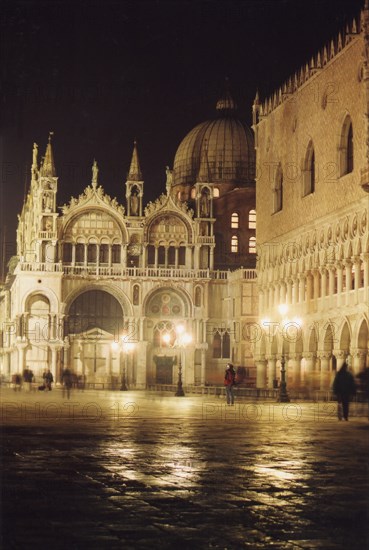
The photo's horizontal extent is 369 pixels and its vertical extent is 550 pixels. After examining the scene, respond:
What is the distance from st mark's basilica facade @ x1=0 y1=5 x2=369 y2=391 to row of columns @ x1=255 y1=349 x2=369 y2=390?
0.26ft

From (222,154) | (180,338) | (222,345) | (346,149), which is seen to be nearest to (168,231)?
(180,338)

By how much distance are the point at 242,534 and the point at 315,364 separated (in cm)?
4142

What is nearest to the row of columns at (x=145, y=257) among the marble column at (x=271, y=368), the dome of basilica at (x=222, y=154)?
the dome of basilica at (x=222, y=154)

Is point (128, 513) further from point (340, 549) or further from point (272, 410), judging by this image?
point (272, 410)

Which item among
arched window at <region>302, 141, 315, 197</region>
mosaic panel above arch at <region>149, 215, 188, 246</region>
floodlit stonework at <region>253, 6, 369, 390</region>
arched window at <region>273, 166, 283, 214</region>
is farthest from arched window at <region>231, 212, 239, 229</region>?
arched window at <region>302, 141, 315, 197</region>

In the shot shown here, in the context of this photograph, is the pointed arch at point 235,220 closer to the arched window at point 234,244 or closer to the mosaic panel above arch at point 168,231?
the arched window at point 234,244

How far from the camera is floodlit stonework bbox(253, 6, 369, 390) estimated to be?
43.5 m

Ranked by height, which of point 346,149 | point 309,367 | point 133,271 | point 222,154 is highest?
point 222,154

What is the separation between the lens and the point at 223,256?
71.4 metres

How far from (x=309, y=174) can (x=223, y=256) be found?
69.6 feet

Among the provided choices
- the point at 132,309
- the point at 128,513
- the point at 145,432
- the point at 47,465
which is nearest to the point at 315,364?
the point at 132,309

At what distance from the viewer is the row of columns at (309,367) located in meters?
43.5

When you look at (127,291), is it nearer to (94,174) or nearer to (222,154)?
(94,174)

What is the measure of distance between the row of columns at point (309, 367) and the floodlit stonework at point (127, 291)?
6.36 meters
